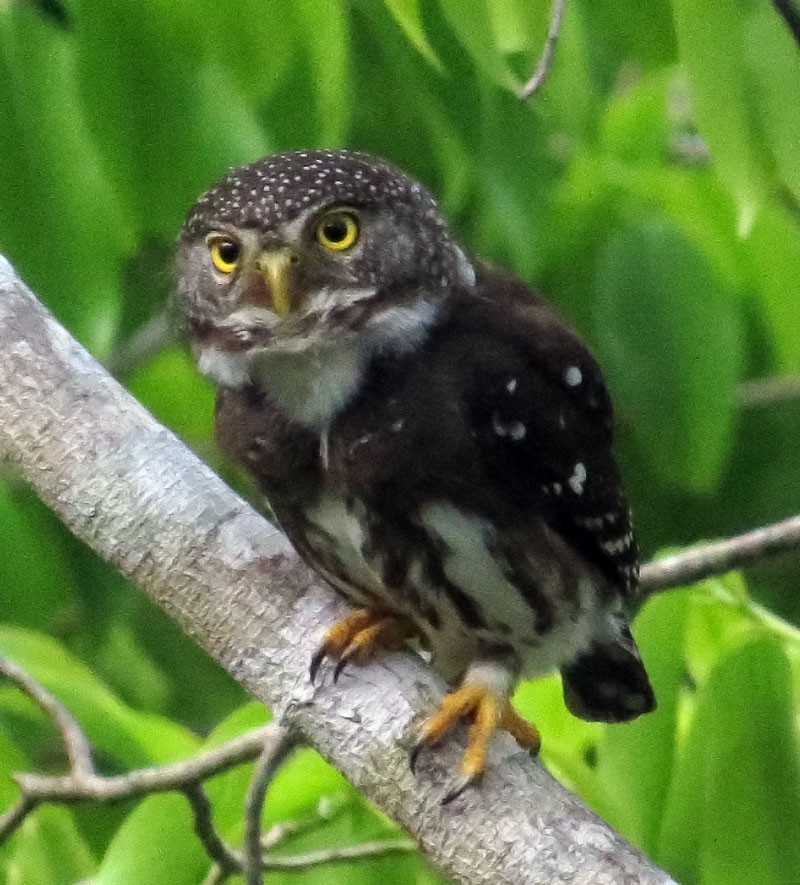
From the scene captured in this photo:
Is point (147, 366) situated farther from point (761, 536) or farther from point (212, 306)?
point (761, 536)

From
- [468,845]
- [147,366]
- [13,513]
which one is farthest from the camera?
[147,366]

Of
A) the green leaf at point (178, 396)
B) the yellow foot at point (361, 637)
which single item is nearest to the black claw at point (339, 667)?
the yellow foot at point (361, 637)

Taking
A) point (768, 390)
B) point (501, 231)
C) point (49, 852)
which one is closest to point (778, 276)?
point (501, 231)

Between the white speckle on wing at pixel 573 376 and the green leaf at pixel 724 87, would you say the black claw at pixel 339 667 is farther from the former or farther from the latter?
the green leaf at pixel 724 87

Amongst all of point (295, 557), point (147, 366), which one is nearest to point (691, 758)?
point (295, 557)

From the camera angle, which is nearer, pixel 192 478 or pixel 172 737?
pixel 192 478
